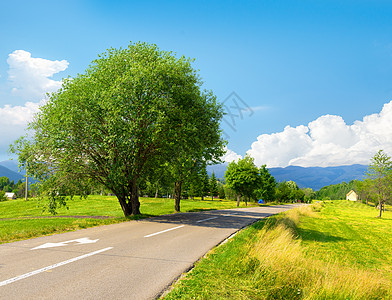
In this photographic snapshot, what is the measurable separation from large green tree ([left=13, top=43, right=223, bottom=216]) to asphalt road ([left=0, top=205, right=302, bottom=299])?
260 inches

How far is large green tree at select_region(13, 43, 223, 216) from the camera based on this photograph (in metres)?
Answer: 15.9

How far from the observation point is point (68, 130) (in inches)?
634

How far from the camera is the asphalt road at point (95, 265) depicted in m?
5.00

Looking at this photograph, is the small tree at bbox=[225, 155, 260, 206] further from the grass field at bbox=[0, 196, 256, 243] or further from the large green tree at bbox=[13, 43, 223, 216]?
the large green tree at bbox=[13, 43, 223, 216]

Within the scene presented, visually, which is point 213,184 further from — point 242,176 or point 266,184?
point 242,176

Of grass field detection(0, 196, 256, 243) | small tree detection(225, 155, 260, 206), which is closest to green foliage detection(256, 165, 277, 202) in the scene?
small tree detection(225, 155, 260, 206)

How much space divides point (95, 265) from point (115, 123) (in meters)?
10.2

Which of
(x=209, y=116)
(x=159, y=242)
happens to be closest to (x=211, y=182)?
(x=209, y=116)

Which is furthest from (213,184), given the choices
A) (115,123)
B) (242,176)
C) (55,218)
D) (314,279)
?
(314,279)

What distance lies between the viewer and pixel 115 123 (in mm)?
15500

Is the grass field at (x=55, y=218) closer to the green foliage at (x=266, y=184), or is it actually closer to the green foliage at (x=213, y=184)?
the green foliage at (x=266, y=184)

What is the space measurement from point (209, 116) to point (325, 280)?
1480cm

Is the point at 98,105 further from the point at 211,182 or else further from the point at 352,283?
the point at 211,182

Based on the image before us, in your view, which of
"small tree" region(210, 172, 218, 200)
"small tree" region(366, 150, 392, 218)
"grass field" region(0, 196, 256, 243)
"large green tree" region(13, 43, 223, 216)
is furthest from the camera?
"small tree" region(210, 172, 218, 200)
